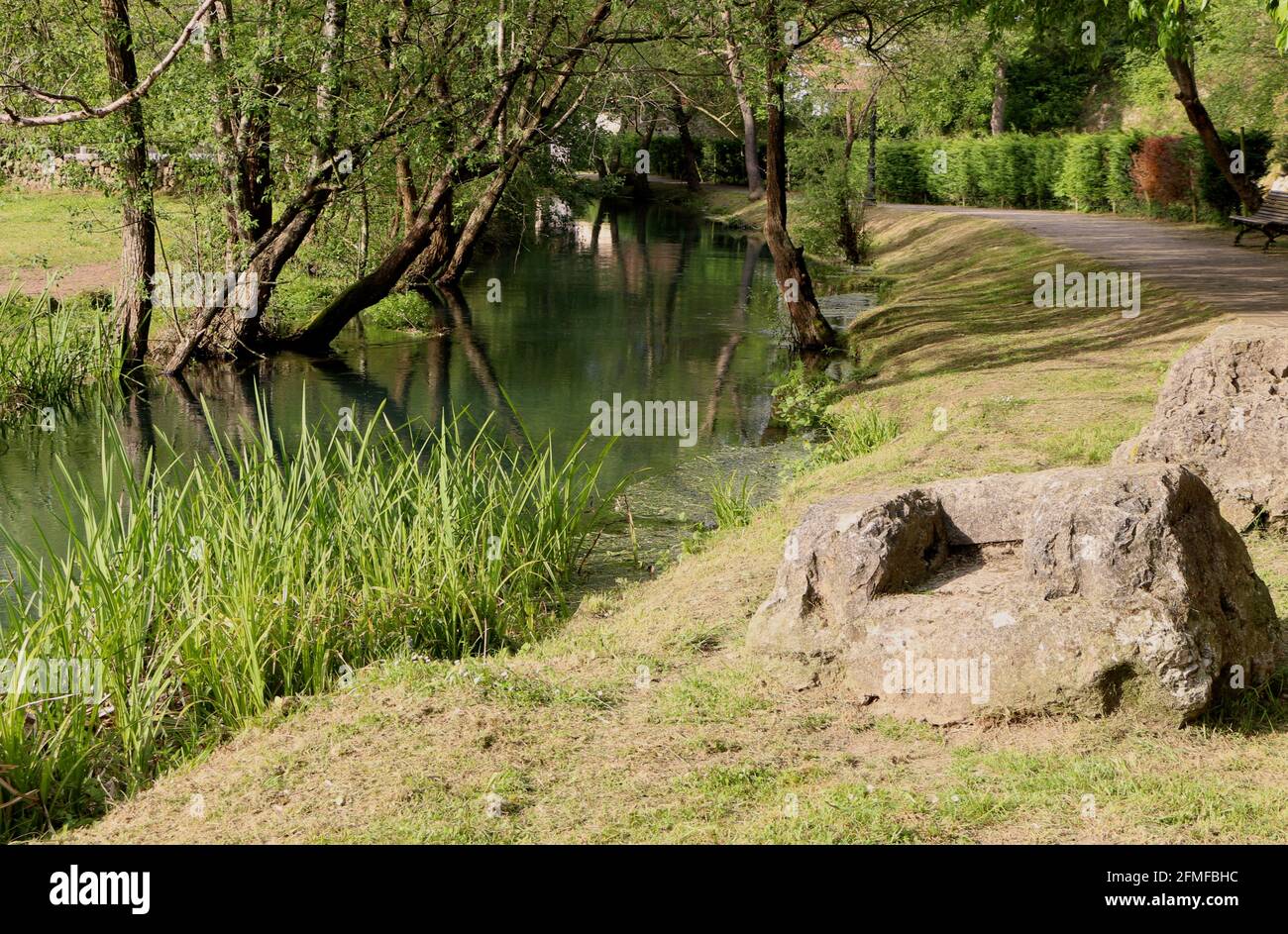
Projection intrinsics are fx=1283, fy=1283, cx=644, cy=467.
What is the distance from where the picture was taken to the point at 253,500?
7.14 m

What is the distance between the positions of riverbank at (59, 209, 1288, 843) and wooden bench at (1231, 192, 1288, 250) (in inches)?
674

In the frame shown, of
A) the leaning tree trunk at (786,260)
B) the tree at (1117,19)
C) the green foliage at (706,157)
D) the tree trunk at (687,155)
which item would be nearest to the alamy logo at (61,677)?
the tree at (1117,19)

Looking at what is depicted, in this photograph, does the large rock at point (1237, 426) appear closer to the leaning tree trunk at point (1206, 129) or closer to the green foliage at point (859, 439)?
the green foliage at point (859, 439)

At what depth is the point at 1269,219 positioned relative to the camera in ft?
76.6

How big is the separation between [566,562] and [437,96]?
11.7 metres

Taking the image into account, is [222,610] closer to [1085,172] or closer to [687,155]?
[1085,172]

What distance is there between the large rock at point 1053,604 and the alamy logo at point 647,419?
8252mm

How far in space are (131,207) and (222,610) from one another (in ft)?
36.6

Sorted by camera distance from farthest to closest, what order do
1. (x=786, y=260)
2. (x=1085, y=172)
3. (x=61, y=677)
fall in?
(x=1085, y=172) < (x=786, y=260) < (x=61, y=677)

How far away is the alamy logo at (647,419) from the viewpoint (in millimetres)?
14625

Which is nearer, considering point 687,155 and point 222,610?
point 222,610
